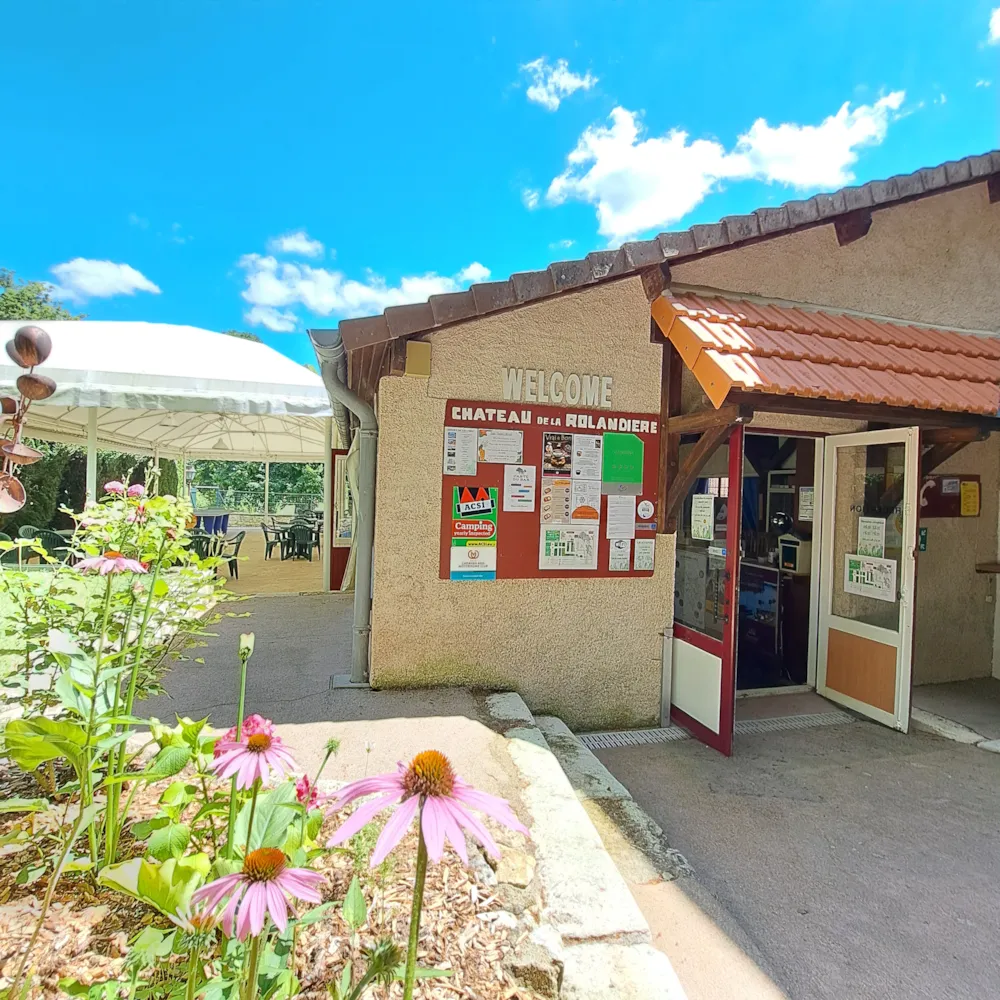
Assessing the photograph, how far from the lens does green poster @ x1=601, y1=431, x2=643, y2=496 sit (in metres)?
4.40

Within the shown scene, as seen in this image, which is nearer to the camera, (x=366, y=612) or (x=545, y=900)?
(x=545, y=900)

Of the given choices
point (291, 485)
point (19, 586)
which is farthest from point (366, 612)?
point (291, 485)

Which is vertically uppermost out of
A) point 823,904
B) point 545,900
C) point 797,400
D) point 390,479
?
point 797,400

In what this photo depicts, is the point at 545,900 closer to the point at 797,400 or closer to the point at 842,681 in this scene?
the point at 797,400

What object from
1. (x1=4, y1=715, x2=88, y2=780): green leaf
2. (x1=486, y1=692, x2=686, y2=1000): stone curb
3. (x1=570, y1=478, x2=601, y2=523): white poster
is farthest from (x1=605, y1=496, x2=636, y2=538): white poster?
(x1=4, y1=715, x2=88, y2=780): green leaf

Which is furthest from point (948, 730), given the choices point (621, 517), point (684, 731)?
point (621, 517)

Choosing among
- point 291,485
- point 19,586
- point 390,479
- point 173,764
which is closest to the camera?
point 173,764

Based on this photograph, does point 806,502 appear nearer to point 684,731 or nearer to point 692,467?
point 692,467

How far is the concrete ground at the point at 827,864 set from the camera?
91.1 inches

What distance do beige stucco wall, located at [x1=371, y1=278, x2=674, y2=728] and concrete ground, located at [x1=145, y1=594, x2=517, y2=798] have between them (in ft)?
1.20

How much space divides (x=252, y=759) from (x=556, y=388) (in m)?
3.43

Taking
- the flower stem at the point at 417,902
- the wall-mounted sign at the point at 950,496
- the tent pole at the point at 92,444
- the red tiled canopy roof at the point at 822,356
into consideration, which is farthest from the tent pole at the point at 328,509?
the flower stem at the point at 417,902

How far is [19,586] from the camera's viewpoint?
244 centimetres

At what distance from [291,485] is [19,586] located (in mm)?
31494
